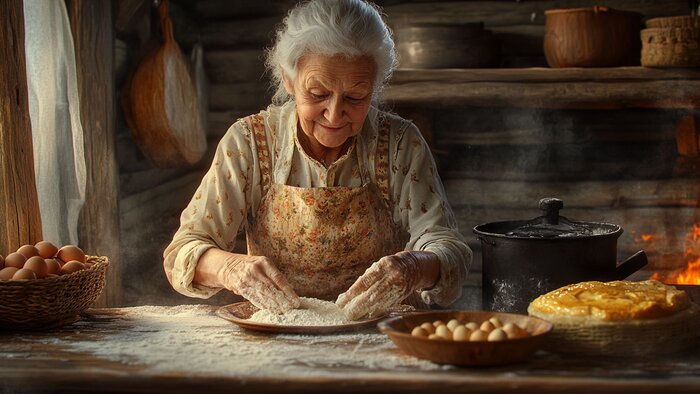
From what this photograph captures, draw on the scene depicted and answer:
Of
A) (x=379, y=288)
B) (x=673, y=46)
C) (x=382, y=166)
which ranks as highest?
(x=673, y=46)

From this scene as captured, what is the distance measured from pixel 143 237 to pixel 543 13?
3223 millimetres

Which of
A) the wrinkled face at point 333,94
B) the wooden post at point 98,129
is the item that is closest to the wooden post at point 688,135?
the wrinkled face at point 333,94

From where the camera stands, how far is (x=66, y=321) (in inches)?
128

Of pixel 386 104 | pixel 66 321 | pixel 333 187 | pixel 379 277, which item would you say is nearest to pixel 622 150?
pixel 386 104

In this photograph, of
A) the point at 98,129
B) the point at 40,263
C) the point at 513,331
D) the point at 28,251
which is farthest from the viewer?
the point at 98,129

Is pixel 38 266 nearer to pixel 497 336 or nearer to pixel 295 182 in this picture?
pixel 295 182

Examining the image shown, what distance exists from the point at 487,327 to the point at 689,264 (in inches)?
167

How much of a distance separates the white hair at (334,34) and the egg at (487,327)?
51.5 inches

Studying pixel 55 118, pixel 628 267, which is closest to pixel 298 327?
pixel 628 267

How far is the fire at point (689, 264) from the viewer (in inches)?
250

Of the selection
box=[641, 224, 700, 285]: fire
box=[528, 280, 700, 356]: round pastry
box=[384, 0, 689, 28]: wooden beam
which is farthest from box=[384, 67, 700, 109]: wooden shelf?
box=[528, 280, 700, 356]: round pastry

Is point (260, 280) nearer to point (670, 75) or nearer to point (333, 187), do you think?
point (333, 187)

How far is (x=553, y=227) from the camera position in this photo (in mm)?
3514

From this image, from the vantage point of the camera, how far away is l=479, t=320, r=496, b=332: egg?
8.72ft
